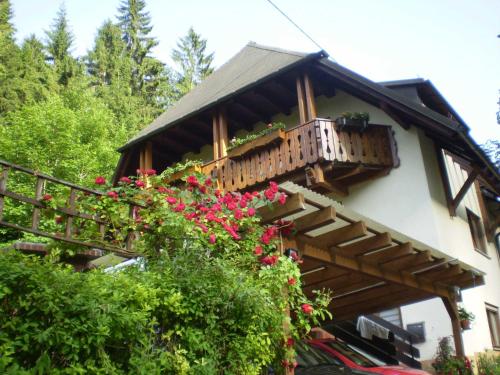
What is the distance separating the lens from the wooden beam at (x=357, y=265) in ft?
23.2

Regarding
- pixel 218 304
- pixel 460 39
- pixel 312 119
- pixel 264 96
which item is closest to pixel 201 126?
pixel 264 96

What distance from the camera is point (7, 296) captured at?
151 inches

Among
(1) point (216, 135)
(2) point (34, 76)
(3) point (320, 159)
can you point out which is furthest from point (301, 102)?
(2) point (34, 76)

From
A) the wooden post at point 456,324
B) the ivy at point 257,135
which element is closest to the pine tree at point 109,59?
the ivy at point 257,135

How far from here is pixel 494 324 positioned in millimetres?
14734

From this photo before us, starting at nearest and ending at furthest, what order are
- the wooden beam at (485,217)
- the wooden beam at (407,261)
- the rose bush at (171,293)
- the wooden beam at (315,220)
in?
the rose bush at (171,293), the wooden beam at (315,220), the wooden beam at (407,261), the wooden beam at (485,217)

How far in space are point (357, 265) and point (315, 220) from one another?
180cm

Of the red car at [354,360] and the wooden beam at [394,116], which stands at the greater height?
the wooden beam at [394,116]

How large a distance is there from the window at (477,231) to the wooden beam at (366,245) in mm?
8986

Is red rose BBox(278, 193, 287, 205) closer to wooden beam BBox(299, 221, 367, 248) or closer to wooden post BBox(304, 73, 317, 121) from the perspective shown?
wooden beam BBox(299, 221, 367, 248)

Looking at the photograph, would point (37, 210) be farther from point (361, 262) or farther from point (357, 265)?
point (361, 262)

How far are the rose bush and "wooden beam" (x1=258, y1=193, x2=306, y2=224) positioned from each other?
11 cm

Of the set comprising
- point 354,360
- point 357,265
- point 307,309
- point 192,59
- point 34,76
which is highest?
point 192,59

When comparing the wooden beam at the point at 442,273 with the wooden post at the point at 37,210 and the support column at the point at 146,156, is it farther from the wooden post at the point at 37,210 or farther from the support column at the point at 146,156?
the support column at the point at 146,156
